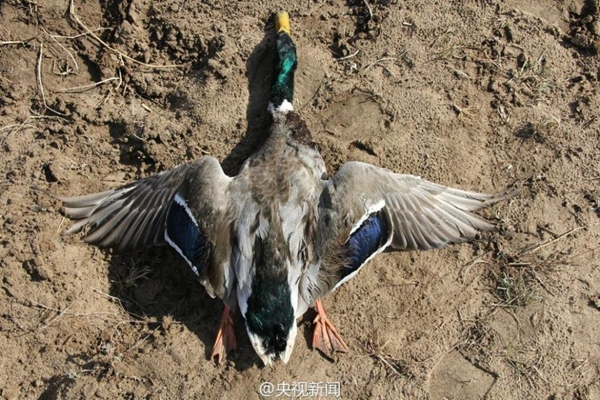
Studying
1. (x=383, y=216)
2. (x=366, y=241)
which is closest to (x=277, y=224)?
(x=366, y=241)

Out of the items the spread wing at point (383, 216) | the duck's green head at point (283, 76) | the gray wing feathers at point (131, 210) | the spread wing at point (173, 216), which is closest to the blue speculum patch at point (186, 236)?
the spread wing at point (173, 216)

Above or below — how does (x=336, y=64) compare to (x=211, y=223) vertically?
above

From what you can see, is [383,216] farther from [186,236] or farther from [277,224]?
[186,236]

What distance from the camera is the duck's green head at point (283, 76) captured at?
4414 millimetres

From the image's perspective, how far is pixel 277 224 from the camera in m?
3.83

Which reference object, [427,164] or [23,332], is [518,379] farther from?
[23,332]

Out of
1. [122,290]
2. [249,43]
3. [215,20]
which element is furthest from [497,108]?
[122,290]

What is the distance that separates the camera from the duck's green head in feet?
14.5

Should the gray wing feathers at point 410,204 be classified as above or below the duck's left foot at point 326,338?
above

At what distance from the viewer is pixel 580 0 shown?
4746 millimetres

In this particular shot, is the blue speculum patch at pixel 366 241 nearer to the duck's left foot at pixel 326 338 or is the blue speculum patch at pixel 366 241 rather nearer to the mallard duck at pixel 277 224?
the mallard duck at pixel 277 224

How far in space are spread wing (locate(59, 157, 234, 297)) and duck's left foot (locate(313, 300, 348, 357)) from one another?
0.70 m

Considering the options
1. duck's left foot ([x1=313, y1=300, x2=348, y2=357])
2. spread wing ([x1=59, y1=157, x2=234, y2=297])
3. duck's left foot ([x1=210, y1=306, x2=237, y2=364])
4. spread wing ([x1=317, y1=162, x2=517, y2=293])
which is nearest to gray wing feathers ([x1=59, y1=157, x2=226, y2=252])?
spread wing ([x1=59, y1=157, x2=234, y2=297])

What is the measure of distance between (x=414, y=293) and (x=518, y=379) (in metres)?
0.89
